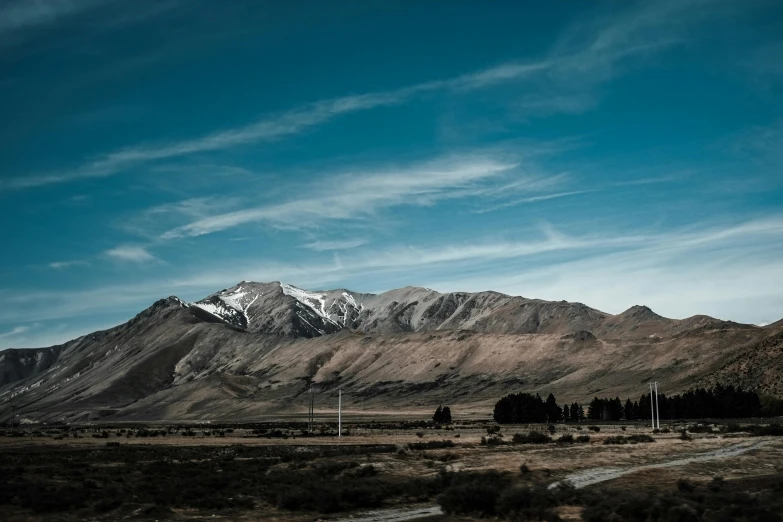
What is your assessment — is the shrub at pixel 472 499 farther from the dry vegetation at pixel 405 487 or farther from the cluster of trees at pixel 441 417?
the cluster of trees at pixel 441 417

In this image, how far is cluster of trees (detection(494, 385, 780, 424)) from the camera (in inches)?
4547

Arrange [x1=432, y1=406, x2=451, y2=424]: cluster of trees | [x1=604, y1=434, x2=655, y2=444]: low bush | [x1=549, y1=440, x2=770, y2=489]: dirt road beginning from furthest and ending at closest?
1. [x1=432, y1=406, x2=451, y2=424]: cluster of trees
2. [x1=604, y1=434, x2=655, y2=444]: low bush
3. [x1=549, y1=440, x2=770, y2=489]: dirt road

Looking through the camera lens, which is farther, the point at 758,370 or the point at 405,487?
the point at 758,370

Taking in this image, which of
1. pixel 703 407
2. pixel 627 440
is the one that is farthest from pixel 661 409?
pixel 627 440

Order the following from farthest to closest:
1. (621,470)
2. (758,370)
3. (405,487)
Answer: (758,370) → (621,470) → (405,487)

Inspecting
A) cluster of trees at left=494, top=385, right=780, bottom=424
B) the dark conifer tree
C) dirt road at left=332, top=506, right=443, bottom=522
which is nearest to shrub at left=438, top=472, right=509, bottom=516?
dirt road at left=332, top=506, right=443, bottom=522

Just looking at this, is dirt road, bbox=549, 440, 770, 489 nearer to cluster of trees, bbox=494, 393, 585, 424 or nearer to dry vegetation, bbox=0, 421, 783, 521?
dry vegetation, bbox=0, 421, 783, 521

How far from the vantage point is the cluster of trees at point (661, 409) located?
116 metres

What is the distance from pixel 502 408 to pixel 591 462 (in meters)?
82.7

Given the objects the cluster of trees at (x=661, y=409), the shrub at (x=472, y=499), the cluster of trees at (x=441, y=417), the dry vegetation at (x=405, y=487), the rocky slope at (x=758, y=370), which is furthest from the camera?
the rocky slope at (x=758, y=370)

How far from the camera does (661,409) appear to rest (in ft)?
403

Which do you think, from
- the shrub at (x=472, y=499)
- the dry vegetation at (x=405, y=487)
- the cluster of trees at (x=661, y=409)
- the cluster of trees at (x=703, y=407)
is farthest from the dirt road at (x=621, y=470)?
the cluster of trees at (x=703, y=407)

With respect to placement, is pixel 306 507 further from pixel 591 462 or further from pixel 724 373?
pixel 724 373

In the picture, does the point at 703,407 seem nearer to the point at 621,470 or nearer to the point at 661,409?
the point at 661,409
